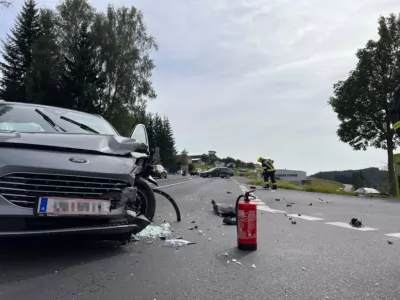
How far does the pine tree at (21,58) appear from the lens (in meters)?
37.1

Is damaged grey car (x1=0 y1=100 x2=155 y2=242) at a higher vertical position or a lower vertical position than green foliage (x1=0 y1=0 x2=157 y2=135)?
lower

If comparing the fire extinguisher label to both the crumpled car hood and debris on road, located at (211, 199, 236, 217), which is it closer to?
the crumpled car hood

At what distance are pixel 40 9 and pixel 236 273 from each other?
4355 centimetres

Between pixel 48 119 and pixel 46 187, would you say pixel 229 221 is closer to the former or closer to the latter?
pixel 48 119

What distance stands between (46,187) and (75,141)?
32.7 inches

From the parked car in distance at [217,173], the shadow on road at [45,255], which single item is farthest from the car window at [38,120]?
the parked car in distance at [217,173]

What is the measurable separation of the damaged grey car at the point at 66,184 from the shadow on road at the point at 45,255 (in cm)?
22

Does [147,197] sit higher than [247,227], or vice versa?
[147,197]

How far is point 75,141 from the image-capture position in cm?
432

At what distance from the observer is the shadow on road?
3480 millimetres

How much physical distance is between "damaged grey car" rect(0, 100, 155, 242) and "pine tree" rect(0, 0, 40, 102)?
35.5 metres

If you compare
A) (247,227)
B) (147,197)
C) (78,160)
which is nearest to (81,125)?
(147,197)

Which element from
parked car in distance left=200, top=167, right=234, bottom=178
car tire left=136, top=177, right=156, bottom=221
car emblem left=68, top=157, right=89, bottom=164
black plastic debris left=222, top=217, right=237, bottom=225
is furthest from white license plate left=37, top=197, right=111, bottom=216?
parked car in distance left=200, top=167, right=234, bottom=178

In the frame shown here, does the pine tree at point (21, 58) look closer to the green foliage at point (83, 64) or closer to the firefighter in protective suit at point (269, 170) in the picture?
the green foliage at point (83, 64)
